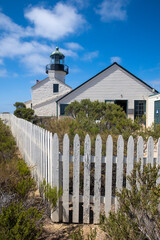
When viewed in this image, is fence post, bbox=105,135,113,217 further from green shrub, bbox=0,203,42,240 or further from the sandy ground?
green shrub, bbox=0,203,42,240

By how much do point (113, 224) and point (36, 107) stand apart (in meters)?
21.1

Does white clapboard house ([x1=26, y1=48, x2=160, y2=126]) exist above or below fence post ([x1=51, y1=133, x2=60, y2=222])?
above

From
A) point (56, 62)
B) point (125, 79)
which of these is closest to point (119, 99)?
point (125, 79)

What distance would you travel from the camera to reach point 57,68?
24469mm

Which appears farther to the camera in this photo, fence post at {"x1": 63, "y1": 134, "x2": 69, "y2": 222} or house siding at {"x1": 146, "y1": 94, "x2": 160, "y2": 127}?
house siding at {"x1": 146, "y1": 94, "x2": 160, "y2": 127}

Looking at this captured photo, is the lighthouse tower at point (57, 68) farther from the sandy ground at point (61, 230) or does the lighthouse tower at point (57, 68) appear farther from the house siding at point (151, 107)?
the sandy ground at point (61, 230)

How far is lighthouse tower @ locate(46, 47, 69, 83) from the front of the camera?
24305 mm

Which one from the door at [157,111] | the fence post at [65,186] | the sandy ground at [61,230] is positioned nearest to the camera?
the sandy ground at [61,230]

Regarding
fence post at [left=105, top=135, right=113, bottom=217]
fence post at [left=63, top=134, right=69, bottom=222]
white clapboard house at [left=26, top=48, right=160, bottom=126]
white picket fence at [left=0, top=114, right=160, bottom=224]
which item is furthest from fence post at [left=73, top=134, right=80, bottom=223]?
white clapboard house at [left=26, top=48, right=160, bottom=126]

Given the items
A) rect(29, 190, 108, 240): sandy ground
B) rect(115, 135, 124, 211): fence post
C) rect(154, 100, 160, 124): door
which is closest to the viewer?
rect(29, 190, 108, 240): sandy ground

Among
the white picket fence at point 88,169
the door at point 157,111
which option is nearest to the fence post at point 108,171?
the white picket fence at point 88,169

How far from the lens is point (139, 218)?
1.87 m

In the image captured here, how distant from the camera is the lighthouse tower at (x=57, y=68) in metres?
24.3

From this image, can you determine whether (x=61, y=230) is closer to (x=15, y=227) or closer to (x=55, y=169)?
(x=55, y=169)
